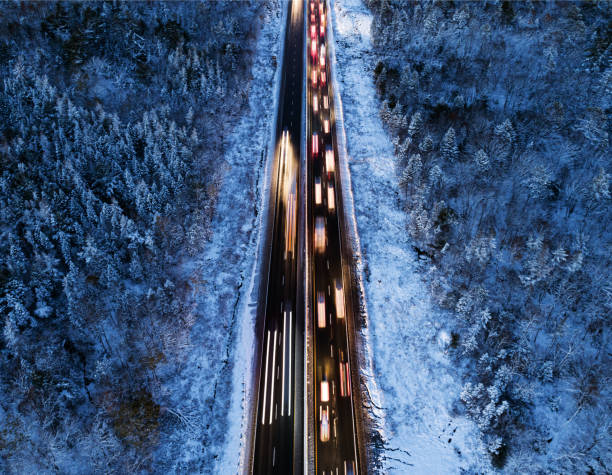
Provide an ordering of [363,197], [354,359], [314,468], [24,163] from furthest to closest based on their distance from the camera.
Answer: [363,197]
[24,163]
[354,359]
[314,468]

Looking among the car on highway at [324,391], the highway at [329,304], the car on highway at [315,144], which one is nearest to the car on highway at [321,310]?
the highway at [329,304]

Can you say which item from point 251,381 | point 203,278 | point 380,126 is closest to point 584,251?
point 380,126

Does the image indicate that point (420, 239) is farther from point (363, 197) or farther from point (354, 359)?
point (354, 359)

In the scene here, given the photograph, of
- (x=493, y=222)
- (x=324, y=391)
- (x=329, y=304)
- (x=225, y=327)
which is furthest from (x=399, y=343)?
(x=493, y=222)

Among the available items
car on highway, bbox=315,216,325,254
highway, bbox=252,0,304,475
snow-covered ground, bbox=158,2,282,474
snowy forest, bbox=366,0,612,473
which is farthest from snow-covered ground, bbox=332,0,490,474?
snow-covered ground, bbox=158,2,282,474

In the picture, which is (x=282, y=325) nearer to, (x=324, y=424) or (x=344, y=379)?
(x=344, y=379)

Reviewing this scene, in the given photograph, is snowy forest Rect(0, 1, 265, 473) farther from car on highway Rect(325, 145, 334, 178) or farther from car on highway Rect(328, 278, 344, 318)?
car on highway Rect(325, 145, 334, 178)
